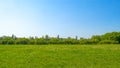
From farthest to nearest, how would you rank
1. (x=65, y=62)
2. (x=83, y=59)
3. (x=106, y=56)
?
(x=106, y=56)
(x=83, y=59)
(x=65, y=62)

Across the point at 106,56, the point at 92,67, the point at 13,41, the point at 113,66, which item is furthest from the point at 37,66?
the point at 13,41

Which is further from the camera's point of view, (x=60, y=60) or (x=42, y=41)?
(x=42, y=41)

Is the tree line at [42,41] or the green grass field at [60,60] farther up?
the tree line at [42,41]

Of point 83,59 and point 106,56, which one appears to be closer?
point 83,59

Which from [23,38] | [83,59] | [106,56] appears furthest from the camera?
[23,38]

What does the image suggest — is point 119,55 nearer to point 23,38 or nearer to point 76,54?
point 76,54

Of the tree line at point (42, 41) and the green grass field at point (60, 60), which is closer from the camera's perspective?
the green grass field at point (60, 60)

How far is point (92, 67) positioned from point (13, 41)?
97.2ft

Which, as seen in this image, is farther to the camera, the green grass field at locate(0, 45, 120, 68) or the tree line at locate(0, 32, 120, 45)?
the tree line at locate(0, 32, 120, 45)

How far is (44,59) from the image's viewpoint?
21562mm

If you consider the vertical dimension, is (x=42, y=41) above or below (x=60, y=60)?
above

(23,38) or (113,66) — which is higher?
(23,38)

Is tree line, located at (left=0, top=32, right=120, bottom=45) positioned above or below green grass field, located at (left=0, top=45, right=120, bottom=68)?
above

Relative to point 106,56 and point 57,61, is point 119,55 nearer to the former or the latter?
point 106,56
